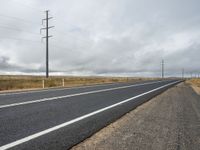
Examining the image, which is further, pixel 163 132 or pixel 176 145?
pixel 163 132

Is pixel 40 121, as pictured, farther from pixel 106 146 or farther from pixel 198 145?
pixel 198 145

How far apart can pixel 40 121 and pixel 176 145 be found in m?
3.73

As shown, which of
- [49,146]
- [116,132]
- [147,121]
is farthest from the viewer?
[147,121]

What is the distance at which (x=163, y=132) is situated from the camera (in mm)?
6664

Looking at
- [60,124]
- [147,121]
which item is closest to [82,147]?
[60,124]

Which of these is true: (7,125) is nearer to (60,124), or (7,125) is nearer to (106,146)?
(60,124)

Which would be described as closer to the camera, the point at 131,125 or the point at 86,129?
the point at 86,129

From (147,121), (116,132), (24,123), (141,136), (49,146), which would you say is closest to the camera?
(49,146)

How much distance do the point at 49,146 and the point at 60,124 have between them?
82.4 inches

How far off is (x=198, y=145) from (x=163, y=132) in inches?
51.0

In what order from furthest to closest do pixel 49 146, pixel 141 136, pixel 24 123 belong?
pixel 24 123, pixel 141 136, pixel 49 146

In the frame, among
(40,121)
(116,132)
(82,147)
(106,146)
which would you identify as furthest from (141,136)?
(40,121)

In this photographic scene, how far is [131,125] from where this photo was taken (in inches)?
298

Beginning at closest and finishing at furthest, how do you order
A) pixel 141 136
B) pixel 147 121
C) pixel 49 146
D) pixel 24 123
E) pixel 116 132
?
pixel 49 146 < pixel 141 136 < pixel 116 132 < pixel 24 123 < pixel 147 121
